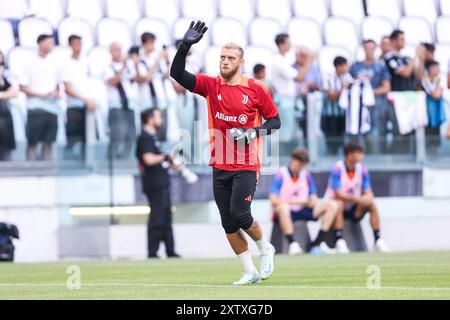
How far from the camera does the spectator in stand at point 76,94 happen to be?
1991 cm

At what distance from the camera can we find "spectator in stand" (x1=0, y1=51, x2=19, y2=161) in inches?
766

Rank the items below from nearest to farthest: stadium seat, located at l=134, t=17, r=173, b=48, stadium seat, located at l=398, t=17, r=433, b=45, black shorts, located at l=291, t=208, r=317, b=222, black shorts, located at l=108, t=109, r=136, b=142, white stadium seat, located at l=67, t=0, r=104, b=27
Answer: black shorts, located at l=108, t=109, r=136, b=142
black shorts, located at l=291, t=208, r=317, b=222
white stadium seat, located at l=67, t=0, r=104, b=27
stadium seat, located at l=134, t=17, r=173, b=48
stadium seat, located at l=398, t=17, r=433, b=45

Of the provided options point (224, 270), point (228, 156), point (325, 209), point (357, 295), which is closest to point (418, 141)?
point (325, 209)

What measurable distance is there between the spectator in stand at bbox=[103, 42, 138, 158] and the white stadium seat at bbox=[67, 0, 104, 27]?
7.10 feet

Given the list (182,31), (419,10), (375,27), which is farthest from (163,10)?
(419,10)

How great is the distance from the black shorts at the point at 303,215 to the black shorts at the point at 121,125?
2.89 meters

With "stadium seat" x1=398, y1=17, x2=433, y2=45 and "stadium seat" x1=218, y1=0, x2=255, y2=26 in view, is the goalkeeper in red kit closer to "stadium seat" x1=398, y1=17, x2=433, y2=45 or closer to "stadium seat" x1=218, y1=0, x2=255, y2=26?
"stadium seat" x1=218, y1=0, x2=255, y2=26

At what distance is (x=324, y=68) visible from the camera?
23.8 meters

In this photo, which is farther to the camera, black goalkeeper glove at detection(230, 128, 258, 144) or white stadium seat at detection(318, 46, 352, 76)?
white stadium seat at detection(318, 46, 352, 76)

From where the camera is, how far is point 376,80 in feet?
72.0

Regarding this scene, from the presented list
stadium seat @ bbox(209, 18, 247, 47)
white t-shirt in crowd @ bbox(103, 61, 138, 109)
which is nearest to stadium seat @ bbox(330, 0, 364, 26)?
stadium seat @ bbox(209, 18, 247, 47)

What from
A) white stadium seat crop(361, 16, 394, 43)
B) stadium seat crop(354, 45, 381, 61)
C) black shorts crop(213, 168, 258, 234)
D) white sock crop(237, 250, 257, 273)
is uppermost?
white stadium seat crop(361, 16, 394, 43)

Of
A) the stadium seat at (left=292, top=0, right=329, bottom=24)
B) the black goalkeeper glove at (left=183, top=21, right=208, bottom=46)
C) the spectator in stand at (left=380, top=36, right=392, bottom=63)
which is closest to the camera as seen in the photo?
the black goalkeeper glove at (left=183, top=21, right=208, bottom=46)

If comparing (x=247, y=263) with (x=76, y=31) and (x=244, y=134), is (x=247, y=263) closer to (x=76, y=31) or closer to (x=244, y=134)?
(x=244, y=134)
